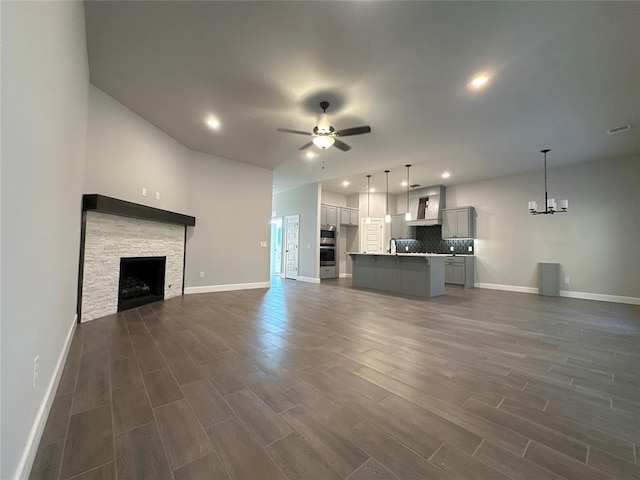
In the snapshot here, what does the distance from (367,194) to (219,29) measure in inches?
306

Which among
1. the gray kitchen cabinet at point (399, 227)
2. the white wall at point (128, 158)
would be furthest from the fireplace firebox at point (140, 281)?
the gray kitchen cabinet at point (399, 227)

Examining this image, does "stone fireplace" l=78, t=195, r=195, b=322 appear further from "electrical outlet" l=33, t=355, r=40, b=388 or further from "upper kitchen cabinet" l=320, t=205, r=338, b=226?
"upper kitchen cabinet" l=320, t=205, r=338, b=226

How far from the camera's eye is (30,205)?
1.16 meters

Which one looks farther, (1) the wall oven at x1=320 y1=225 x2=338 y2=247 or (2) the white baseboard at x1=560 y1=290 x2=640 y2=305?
(1) the wall oven at x1=320 y1=225 x2=338 y2=247

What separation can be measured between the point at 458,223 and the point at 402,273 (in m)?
3.17

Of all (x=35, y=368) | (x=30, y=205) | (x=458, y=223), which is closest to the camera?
(x=30, y=205)

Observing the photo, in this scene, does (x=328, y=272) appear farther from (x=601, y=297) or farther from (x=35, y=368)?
(x=35, y=368)

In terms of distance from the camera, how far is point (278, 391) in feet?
5.85

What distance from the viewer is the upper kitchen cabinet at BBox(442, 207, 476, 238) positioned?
25.0 ft

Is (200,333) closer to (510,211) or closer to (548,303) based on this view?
(548,303)

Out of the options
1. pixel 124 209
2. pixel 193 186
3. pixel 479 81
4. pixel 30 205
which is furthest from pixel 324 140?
pixel 193 186

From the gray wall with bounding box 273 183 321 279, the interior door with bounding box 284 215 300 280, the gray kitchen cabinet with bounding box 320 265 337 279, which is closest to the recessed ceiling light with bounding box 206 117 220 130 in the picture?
the gray wall with bounding box 273 183 321 279

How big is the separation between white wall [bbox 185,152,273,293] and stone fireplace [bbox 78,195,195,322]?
0.39 m

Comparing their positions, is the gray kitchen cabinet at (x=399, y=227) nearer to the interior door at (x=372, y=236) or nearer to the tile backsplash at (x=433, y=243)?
the tile backsplash at (x=433, y=243)
